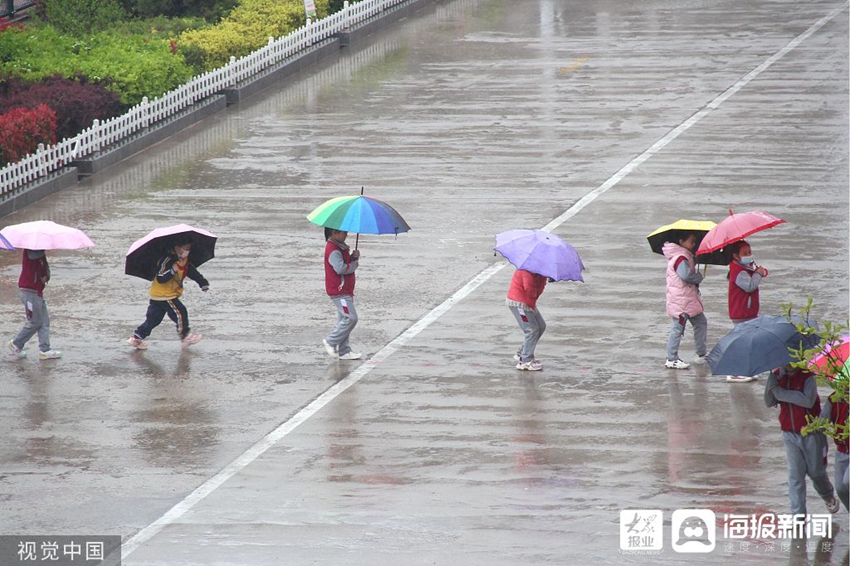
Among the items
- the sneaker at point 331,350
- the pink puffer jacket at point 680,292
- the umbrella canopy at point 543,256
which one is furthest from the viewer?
the sneaker at point 331,350

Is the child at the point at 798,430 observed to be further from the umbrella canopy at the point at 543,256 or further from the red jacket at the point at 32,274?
the red jacket at the point at 32,274

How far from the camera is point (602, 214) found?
17031 millimetres

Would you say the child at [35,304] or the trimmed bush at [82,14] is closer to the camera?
the child at [35,304]

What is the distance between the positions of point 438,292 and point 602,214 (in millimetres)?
3456

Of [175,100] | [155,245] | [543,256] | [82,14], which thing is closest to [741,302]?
[543,256]

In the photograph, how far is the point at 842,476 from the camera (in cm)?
873

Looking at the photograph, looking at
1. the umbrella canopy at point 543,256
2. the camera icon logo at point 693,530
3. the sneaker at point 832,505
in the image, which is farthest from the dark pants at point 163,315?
the sneaker at point 832,505

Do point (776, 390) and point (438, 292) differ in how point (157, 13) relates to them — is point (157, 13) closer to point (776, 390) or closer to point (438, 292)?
point (438, 292)

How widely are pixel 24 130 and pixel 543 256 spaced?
392 inches

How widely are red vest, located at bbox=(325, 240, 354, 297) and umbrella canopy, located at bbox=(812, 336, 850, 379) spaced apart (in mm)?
5117

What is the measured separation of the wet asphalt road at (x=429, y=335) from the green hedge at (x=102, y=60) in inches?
47.5

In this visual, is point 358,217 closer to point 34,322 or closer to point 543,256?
point 543,256

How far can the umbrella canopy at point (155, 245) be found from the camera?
12648 mm

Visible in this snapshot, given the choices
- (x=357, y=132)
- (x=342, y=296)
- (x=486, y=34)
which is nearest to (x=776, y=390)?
(x=342, y=296)
